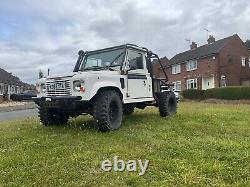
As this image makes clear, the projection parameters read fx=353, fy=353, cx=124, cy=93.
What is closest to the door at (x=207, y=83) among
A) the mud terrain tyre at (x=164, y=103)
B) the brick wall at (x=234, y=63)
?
the brick wall at (x=234, y=63)

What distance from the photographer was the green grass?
16.7ft

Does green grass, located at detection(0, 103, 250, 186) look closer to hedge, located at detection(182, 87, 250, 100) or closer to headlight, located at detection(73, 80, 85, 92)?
headlight, located at detection(73, 80, 85, 92)

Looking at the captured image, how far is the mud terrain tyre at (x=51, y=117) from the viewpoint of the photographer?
970 cm

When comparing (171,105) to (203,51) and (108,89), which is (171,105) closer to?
(108,89)

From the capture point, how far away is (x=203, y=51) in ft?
145

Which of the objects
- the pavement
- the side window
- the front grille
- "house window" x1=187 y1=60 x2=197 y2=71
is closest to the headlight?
the front grille

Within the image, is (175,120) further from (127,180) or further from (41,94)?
(127,180)

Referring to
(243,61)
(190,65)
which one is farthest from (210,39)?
(243,61)

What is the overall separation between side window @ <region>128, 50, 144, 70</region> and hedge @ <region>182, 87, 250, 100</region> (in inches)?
778

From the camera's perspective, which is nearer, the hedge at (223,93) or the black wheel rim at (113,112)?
the black wheel rim at (113,112)

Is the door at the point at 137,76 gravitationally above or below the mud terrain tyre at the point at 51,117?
above

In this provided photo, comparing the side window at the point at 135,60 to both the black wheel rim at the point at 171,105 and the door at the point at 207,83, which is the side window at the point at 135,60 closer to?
the black wheel rim at the point at 171,105

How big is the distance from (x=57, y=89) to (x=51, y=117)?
5.10 feet

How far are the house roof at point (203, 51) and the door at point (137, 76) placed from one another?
32509mm
